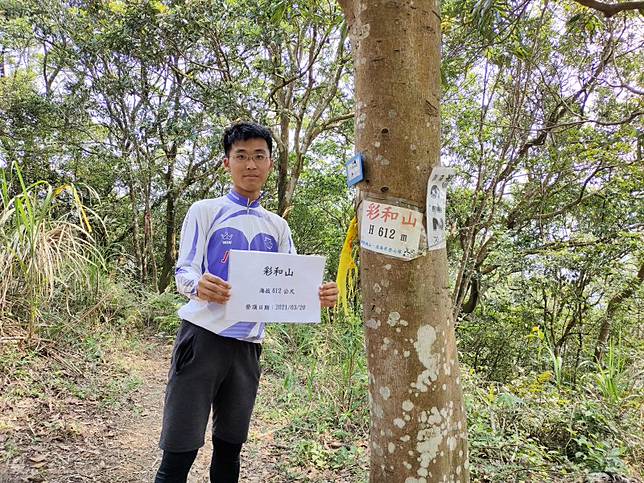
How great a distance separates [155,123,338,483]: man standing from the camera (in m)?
1.57

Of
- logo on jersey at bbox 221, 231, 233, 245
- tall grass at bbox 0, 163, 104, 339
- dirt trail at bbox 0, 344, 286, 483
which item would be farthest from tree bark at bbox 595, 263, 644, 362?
tall grass at bbox 0, 163, 104, 339

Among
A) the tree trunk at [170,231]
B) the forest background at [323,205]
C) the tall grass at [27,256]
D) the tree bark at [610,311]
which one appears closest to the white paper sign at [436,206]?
the forest background at [323,205]

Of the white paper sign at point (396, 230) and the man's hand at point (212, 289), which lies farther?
the man's hand at point (212, 289)

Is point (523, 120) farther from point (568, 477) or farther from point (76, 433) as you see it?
point (76, 433)

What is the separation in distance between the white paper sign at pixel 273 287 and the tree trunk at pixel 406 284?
0.53 metres

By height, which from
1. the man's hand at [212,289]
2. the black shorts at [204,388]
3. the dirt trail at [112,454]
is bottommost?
the dirt trail at [112,454]

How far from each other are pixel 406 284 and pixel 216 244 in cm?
86

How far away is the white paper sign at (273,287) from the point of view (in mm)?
1522

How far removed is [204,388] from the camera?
5.29 feet

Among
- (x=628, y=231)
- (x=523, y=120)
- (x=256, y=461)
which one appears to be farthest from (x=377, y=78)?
(x=628, y=231)

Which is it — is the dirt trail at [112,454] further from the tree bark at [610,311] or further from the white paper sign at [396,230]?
the tree bark at [610,311]

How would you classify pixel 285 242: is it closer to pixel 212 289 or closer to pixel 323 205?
pixel 212 289

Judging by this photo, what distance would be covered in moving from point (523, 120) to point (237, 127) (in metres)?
4.68

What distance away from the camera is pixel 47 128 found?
21.8 ft
